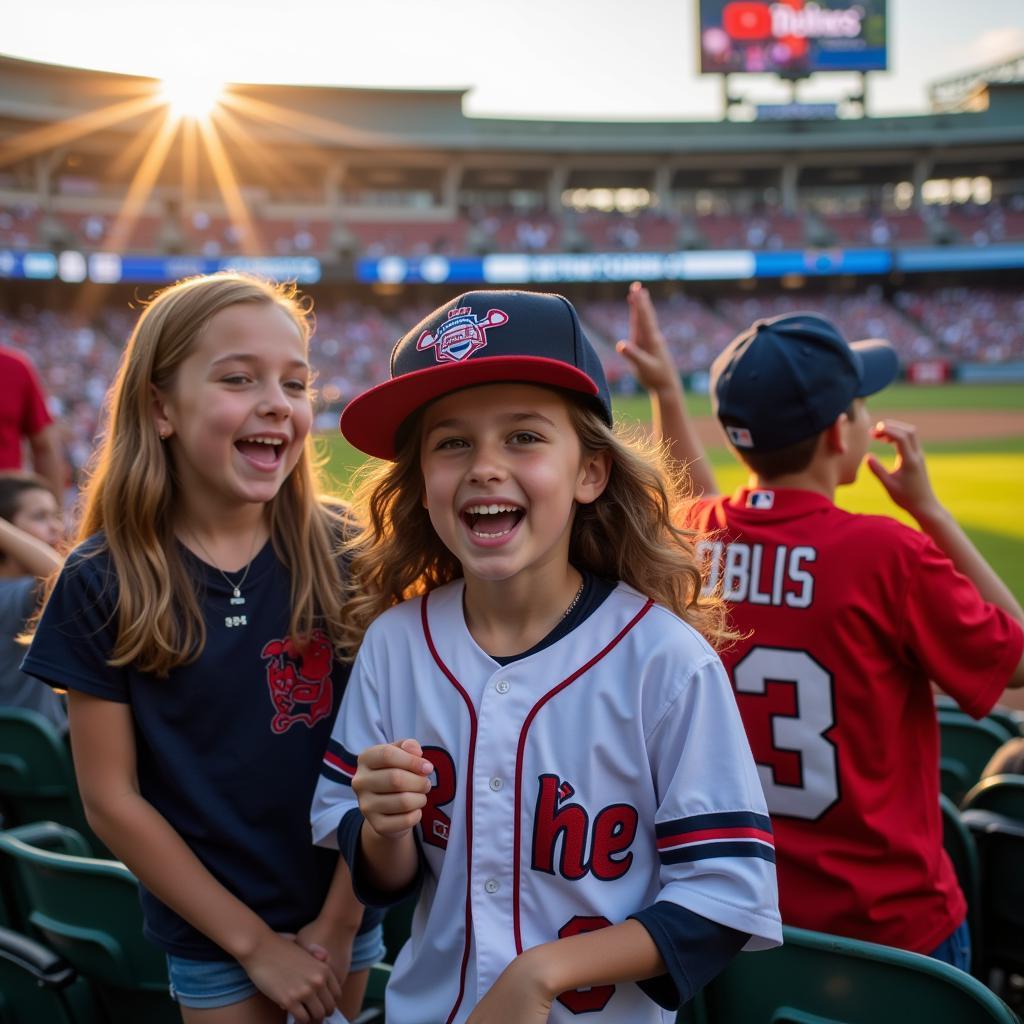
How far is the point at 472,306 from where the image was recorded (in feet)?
4.74

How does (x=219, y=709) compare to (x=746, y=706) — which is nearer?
(x=219, y=709)

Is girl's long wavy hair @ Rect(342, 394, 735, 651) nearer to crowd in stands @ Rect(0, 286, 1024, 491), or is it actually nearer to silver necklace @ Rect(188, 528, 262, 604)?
silver necklace @ Rect(188, 528, 262, 604)

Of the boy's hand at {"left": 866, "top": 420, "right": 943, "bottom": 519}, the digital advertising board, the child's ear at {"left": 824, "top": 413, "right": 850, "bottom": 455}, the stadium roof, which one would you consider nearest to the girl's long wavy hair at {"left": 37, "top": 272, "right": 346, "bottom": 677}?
the child's ear at {"left": 824, "top": 413, "right": 850, "bottom": 455}

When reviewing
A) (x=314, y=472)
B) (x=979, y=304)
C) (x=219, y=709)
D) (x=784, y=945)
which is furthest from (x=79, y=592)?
(x=979, y=304)

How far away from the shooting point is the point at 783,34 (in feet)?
136

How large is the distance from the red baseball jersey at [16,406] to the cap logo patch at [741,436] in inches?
123

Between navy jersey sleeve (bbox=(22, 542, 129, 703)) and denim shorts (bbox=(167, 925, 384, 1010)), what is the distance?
49 centimetres

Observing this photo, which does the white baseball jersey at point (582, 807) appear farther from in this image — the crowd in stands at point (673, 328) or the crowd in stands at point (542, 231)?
the crowd in stands at point (542, 231)

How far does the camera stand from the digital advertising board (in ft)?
135

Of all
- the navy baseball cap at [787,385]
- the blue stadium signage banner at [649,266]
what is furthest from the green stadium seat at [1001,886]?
the blue stadium signage banner at [649,266]

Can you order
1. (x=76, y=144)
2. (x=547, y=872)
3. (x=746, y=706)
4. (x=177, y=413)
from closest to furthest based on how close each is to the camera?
(x=547, y=872)
(x=177, y=413)
(x=746, y=706)
(x=76, y=144)

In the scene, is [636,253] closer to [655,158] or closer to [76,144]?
[655,158]

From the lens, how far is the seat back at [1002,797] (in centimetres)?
210

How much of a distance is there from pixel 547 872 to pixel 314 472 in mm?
1074
